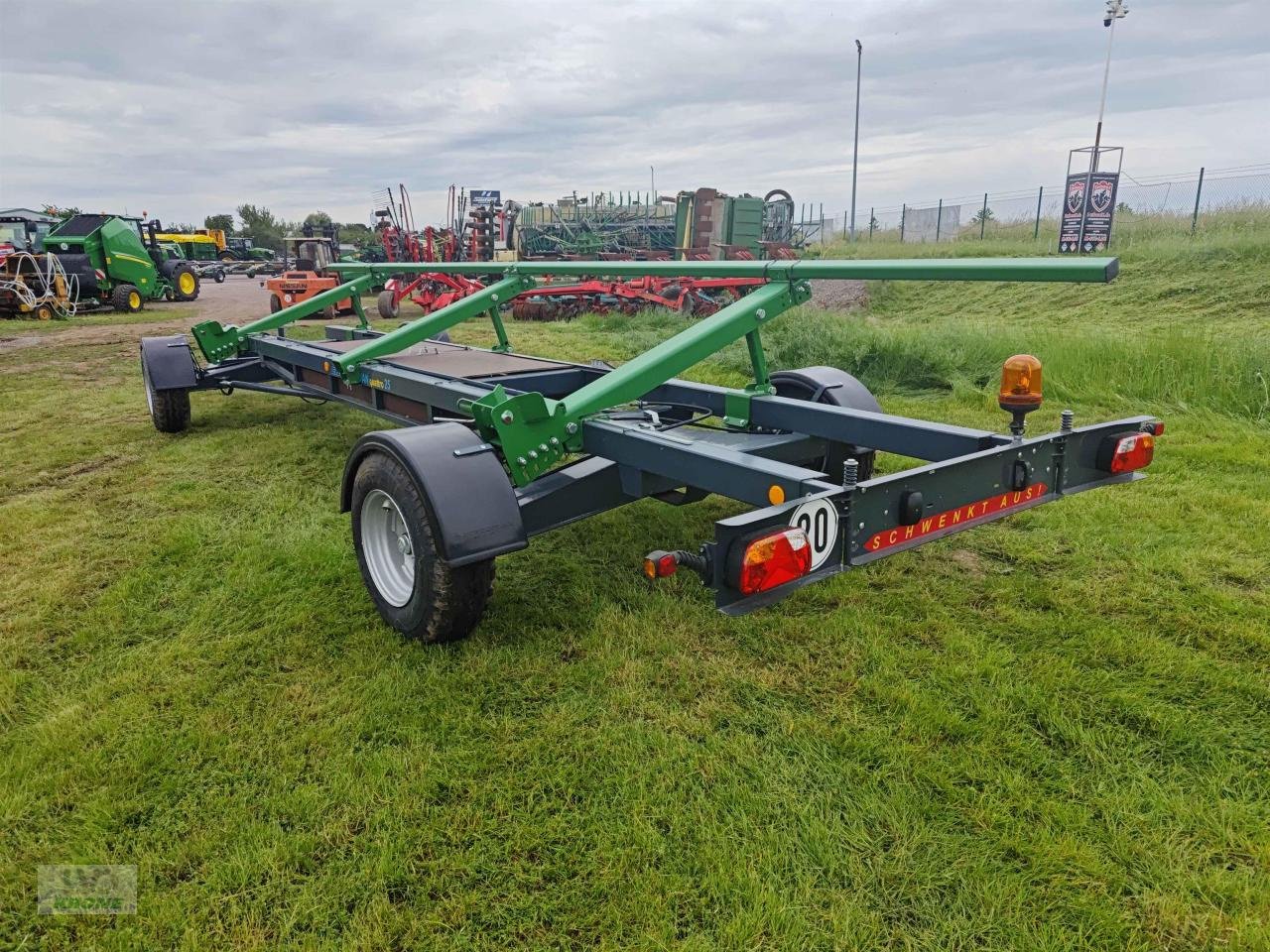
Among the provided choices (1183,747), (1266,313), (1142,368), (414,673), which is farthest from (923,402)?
(1266,313)

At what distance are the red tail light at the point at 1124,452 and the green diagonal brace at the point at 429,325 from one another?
3.33 meters

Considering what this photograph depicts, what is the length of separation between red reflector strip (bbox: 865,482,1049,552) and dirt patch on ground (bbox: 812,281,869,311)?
13.9 meters

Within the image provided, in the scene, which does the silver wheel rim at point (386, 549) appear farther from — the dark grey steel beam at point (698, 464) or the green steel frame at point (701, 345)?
the dark grey steel beam at point (698, 464)

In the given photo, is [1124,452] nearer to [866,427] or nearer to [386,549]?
[866,427]

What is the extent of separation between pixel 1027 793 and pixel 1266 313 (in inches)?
505

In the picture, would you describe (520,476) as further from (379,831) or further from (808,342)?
(808,342)

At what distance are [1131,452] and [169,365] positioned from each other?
6.62 meters

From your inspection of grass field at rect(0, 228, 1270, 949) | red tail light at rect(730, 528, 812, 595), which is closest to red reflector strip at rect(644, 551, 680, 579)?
red tail light at rect(730, 528, 812, 595)

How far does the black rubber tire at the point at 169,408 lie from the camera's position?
643 centimetres

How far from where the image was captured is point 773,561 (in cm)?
212

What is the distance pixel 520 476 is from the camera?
3131mm

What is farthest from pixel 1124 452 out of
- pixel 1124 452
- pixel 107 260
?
pixel 107 260

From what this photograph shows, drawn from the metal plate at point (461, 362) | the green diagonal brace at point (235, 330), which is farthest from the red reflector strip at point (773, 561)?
the green diagonal brace at point (235, 330)

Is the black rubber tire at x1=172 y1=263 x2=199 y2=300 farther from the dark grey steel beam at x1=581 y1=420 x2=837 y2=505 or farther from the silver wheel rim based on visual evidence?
the dark grey steel beam at x1=581 y1=420 x2=837 y2=505
